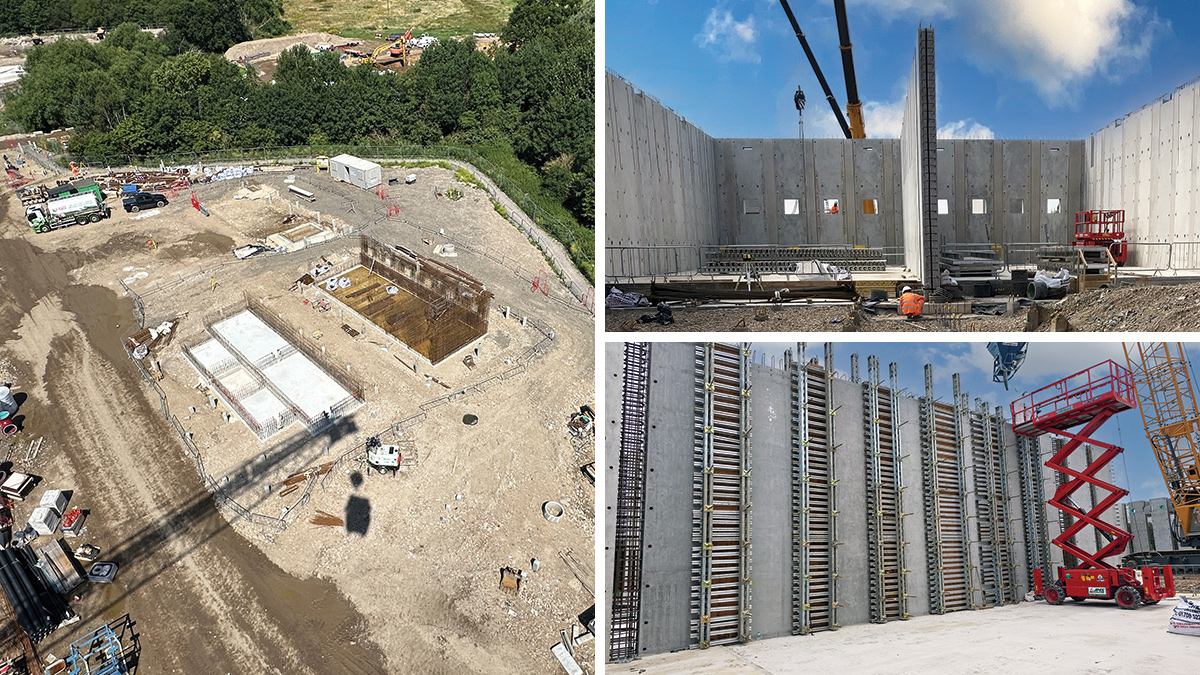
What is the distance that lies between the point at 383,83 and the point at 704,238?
119ft

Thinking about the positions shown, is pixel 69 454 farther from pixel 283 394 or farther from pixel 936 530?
pixel 936 530

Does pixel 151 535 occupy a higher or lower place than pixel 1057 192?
lower

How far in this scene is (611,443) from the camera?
1398 centimetres

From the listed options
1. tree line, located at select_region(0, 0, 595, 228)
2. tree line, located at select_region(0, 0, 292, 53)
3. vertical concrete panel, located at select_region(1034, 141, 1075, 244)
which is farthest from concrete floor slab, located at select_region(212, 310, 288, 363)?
tree line, located at select_region(0, 0, 292, 53)

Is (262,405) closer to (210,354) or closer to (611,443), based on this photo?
(210,354)

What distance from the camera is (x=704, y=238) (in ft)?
75.8

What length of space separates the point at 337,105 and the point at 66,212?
18.2 m

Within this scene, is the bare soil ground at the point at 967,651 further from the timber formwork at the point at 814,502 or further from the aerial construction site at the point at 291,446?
the aerial construction site at the point at 291,446

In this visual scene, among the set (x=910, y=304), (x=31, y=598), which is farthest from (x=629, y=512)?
(x=31, y=598)

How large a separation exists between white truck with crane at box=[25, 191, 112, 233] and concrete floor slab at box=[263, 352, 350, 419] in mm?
19231

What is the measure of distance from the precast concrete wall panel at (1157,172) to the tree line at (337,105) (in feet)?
82.3

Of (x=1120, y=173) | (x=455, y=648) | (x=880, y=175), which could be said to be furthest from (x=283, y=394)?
(x=1120, y=173)

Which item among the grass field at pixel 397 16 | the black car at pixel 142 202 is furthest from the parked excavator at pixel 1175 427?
the grass field at pixel 397 16

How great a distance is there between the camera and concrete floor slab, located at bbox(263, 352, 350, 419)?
75.5ft
